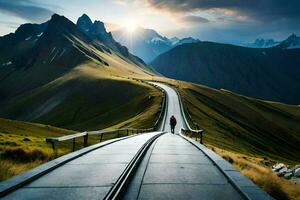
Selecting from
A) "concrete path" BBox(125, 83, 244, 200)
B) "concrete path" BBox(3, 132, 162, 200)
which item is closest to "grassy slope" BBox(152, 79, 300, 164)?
"concrete path" BBox(125, 83, 244, 200)

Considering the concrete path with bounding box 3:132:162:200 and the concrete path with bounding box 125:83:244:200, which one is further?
the concrete path with bounding box 125:83:244:200

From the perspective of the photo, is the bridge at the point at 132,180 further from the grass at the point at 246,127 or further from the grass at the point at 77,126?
the grass at the point at 246,127

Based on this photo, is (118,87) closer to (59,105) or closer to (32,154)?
(59,105)

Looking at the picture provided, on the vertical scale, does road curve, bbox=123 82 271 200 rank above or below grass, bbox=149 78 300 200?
above

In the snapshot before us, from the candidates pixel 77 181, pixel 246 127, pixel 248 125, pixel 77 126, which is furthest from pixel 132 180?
pixel 248 125

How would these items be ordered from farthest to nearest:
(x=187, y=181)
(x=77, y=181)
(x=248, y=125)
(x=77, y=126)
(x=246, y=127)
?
(x=248, y=125), (x=77, y=126), (x=246, y=127), (x=187, y=181), (x=77, y=181)

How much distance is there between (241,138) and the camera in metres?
82.4

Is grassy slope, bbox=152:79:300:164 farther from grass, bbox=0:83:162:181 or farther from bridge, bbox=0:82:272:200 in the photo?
bridge, bbox=0:82:272:200

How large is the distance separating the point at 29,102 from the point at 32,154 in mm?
161689

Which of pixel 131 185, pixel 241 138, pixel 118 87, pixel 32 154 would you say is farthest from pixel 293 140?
pixel 131 185

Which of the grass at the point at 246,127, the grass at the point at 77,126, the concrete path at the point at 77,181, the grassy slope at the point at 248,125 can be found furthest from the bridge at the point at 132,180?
the grassy slope at the point at 248,125

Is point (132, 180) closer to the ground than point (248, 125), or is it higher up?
higher up

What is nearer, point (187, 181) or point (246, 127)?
point (187, 181)

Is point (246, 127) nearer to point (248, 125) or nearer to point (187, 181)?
point (248, 125)
